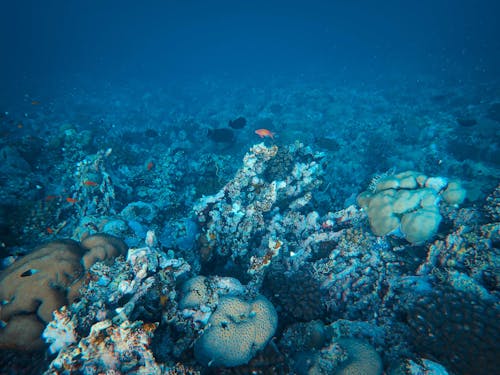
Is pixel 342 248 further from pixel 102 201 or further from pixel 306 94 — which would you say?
pixel 306 94

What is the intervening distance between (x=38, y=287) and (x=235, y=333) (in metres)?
3.35

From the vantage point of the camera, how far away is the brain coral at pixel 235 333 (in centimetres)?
328

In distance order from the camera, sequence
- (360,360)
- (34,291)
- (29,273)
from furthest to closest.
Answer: (29,273), (34,291), (360,360)

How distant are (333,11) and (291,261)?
150m

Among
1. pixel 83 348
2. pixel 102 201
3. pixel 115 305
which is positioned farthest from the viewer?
pixel 102 201

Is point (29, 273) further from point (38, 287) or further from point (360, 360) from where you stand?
point (360, 360)

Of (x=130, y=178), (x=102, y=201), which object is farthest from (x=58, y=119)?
(x=102, y=201)

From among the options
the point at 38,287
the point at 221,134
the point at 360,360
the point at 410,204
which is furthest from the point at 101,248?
the point at 221,134

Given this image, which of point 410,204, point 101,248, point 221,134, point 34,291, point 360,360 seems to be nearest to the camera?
point 360,360

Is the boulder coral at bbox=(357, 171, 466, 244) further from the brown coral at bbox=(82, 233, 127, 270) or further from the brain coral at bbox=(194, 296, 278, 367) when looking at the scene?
the brown coral at bbox=(82, 233, 127, 270)

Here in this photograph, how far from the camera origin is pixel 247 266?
5.64m

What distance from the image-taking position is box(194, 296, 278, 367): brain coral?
3.28 meters

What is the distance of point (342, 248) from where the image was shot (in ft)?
18.6

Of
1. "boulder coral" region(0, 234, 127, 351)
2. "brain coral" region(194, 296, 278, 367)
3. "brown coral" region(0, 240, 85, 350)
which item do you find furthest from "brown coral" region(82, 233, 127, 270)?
"brain coral" region(194, 296, 278, 367)
